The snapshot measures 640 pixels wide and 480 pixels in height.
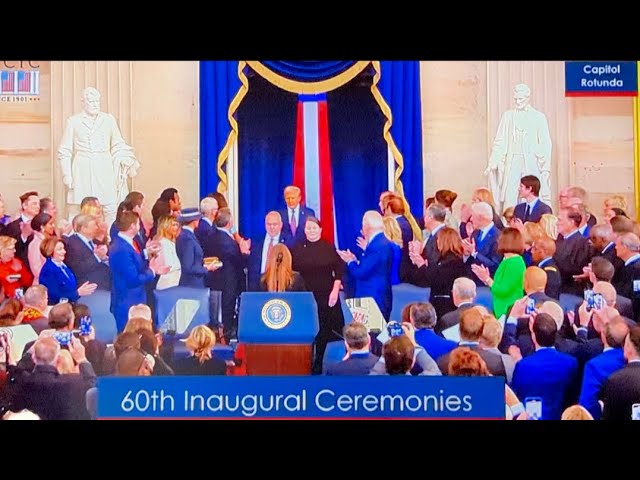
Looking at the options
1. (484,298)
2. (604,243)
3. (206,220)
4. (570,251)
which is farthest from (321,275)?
(604,243)

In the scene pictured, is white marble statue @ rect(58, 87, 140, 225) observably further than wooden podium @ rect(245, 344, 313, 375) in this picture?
Yes

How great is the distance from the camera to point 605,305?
18.7 ft

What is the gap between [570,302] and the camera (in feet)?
18.7

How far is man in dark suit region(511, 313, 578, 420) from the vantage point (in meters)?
5.66

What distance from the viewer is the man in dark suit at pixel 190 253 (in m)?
5.74

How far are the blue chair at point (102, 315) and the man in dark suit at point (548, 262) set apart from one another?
9.07ft

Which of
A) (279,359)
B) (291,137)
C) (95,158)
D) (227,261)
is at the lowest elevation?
(279,359)

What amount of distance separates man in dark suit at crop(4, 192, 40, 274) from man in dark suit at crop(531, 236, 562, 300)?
10.7ft

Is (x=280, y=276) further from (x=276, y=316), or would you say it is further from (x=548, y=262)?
(x=548, y=262)

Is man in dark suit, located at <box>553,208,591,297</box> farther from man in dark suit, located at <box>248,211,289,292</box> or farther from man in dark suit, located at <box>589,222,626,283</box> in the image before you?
man in dark suit, located at <box>248,211,289,292</box>

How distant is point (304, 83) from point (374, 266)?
4.24ft

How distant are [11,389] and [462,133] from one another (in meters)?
3.38

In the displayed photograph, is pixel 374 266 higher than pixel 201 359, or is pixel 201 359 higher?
pixel 374 266

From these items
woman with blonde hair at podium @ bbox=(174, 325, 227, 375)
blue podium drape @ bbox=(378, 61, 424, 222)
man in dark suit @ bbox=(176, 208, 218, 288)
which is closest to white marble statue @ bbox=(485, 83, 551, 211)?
blue podium drape @ bbox=(378, 61, 424, 222)
